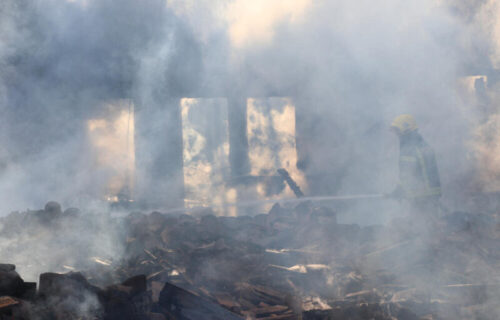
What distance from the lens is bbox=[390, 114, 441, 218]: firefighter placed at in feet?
21.7

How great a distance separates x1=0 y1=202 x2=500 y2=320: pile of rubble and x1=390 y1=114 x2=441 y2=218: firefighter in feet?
1.33

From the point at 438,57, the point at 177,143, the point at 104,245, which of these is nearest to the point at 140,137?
the point at 177,143

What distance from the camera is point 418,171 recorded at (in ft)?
21.9

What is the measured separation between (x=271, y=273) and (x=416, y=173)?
3.07 metres

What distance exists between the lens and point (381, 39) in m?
8.45

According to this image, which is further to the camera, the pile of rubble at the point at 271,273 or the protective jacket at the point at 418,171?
the protective jacket at the point at 418,171

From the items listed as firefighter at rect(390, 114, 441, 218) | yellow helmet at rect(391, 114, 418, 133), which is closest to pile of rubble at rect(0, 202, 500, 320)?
firefighter at rect(390, 114, 441, 218)

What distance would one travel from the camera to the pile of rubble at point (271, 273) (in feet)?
11.3

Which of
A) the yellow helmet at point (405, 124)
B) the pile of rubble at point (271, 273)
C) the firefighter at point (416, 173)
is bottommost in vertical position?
the pile of rubble at point (271, 273)

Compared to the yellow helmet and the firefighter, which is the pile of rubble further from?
the yellow helmet

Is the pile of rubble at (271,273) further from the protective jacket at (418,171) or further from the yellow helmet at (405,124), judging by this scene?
the yellow helmet at (405,124)

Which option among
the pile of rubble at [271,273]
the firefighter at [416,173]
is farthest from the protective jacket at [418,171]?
the pile of rubble at [271,273]

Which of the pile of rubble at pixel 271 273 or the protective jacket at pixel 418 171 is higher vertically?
the protective jacket at pixel 418 171

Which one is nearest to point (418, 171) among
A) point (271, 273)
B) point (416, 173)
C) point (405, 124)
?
point (416, 173)
